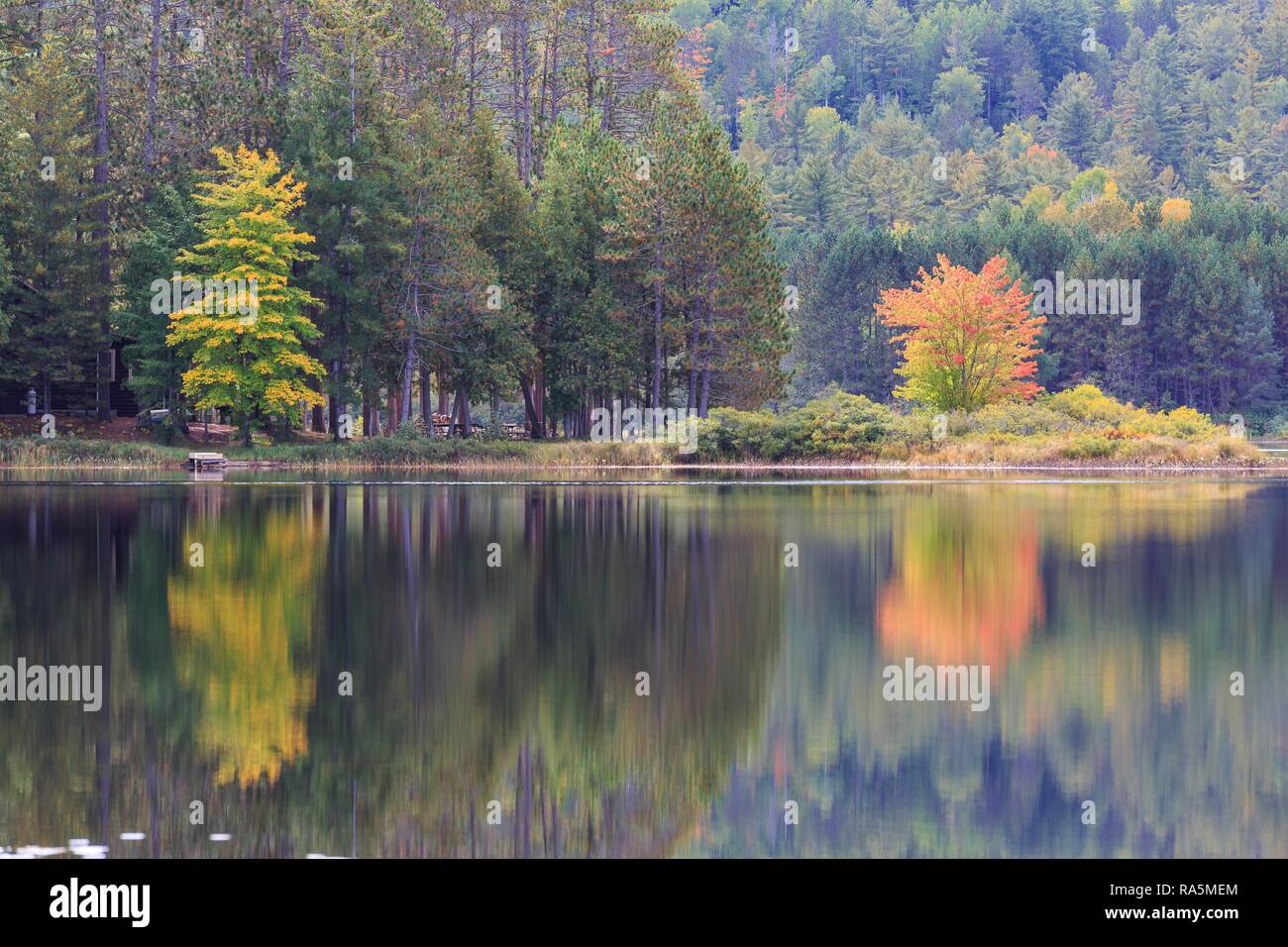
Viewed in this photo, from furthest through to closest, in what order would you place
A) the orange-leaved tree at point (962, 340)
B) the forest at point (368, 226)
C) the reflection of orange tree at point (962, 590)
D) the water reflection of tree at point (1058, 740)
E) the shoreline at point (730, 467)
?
the orange-leaved tree at point (962, 340), the forest at point (368, 226), the shoreline at point (730, 467), the reflection of orange tree at point (962, 590), the water reflection of tree at point (1058, 740)

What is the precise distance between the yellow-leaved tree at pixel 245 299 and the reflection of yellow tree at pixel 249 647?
31.0m

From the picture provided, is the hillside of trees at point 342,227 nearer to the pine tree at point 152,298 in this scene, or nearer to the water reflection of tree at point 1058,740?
the pine tree at point 152,298

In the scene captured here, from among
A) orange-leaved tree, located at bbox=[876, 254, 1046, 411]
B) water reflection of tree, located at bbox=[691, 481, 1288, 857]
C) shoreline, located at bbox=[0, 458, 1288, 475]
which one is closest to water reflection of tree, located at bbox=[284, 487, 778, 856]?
water reflection of tree, located at bbox=[691, 481, 1288, 857]

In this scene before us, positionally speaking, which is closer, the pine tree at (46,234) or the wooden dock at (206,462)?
the wooden dock at (206,462)

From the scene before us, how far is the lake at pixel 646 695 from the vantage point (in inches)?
486

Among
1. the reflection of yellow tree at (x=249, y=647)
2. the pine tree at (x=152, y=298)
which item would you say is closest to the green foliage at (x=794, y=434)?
the pine tree at (x=152, y=298)

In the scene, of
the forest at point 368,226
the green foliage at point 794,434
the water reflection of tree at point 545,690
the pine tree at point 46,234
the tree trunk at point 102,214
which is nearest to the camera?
the water reflection of tree at point 545,690

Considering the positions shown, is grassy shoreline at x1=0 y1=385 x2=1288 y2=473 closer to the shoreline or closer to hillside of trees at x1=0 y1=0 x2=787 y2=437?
the shoreline

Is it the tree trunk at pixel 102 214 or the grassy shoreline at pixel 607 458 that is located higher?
Answer: the tree trunk at pixel 102 214

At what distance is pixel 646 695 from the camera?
16516mm

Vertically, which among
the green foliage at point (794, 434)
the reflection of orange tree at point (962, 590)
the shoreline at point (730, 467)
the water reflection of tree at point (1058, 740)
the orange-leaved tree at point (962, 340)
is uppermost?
the orange-leaved tree at point (962, 340)

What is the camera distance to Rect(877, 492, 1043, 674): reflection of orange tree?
1920cm

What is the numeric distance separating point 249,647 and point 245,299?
42.7 metres

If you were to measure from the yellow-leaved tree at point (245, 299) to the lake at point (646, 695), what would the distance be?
28999mm
